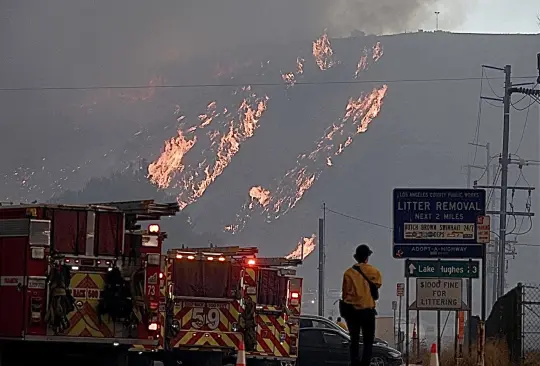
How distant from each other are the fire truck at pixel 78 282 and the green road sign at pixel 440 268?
8.39 meters

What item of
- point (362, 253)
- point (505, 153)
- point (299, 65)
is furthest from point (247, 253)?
point (299, 65)

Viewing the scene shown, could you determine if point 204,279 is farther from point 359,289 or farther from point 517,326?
point 517,326

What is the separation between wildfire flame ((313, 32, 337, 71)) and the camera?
166775mm

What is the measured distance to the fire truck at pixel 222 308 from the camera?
73.1 feet

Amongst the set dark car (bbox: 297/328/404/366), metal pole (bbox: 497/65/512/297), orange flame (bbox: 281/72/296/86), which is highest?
orange flame (bbox: 281/72/296/86)

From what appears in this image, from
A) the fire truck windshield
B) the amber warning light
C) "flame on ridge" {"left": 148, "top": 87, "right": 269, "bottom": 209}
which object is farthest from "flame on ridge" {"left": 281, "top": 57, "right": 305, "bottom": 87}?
the amber warning light

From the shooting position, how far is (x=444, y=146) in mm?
194750

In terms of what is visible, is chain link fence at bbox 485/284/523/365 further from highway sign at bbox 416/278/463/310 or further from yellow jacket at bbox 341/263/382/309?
yellow jacket at bbox 341/263/382/309

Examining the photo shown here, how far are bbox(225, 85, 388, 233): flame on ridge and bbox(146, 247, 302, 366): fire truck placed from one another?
111 m

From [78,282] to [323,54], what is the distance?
164 metres

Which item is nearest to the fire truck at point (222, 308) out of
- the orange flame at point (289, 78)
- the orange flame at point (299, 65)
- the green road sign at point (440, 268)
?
the green road sign at point (440, 268)

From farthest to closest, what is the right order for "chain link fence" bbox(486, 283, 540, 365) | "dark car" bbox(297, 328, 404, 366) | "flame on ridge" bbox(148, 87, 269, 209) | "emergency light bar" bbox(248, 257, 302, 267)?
"flame on ridge" bbox(148, 87, 269, 209)
"dark car" bbox(297, 328, 404, 366)
"chain link fence" bbox(486, 283, 540, 365)
"emergency light bar" bbox(248, 257, 302, 267)

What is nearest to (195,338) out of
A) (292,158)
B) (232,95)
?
(232,95)

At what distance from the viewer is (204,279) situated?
2252 cm
